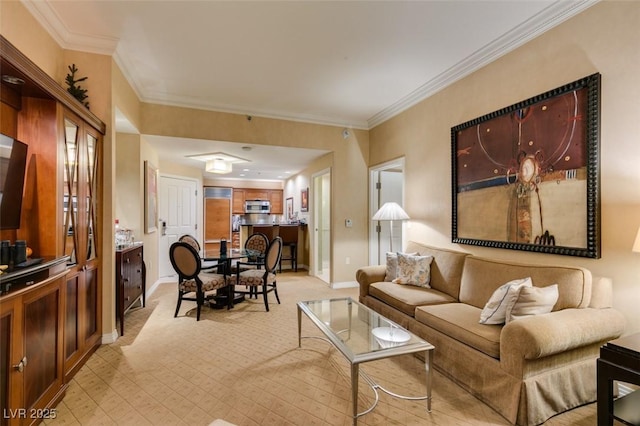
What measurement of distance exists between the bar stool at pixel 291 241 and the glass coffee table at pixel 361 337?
380 centimetres

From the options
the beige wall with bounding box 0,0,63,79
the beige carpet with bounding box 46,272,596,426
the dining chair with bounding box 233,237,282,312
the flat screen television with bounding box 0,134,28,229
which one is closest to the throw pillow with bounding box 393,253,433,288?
the beige carpet with bounding box 46,272,596,426

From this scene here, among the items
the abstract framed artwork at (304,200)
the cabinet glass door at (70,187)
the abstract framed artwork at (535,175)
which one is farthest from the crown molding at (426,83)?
the abstract framed artwork at (304,200)

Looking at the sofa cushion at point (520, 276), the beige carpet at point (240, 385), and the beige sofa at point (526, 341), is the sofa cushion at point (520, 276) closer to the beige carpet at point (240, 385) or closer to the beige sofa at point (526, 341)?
the beige sofa at point (526, 341)

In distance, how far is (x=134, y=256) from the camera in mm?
3488

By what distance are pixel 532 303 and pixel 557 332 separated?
0.28 m

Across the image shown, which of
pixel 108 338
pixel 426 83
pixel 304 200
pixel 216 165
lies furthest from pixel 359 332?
pixel 304 200

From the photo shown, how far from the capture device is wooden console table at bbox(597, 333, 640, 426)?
4.87ft

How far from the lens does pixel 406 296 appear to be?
2.90m

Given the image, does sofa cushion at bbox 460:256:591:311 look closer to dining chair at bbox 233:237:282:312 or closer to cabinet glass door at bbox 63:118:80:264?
dining chair at bbox 233:237:282:312

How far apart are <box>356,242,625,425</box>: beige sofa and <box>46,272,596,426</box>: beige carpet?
13cm

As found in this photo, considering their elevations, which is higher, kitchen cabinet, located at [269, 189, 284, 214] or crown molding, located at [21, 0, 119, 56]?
crown molding, located at [21, 0, 119, 56]

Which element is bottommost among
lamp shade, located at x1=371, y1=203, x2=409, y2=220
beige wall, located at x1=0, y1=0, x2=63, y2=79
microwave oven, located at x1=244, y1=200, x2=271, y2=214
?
lamp shade, located at x1=371, y1=203, x2=409, y2=220

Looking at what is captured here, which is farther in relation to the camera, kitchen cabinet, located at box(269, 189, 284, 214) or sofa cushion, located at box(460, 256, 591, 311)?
kitchen cabinet, located at box(269, 189, 284, 214)

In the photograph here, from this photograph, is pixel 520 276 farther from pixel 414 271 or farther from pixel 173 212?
pixel 173 212
